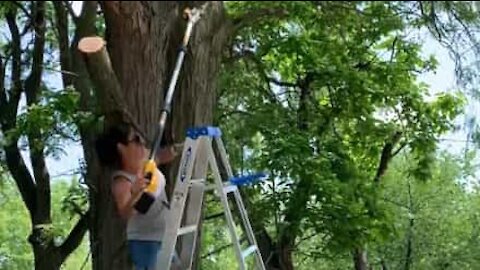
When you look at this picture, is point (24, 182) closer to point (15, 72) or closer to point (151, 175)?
point (15, 72)

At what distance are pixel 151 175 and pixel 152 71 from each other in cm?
89

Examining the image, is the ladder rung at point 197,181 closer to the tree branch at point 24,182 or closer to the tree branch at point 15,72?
the tree branch at point 15,72

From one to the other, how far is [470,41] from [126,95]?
4.89ft

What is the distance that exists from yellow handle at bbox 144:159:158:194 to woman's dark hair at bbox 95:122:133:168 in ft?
0.79

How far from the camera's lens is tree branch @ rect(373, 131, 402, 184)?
610 centimetres

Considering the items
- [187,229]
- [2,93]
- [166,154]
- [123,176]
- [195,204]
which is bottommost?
[187,229]

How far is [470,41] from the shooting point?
3844 millimetres

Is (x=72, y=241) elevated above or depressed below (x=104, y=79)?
below

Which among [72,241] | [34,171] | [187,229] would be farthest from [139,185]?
[34,171]

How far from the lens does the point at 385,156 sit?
6516 millimetres

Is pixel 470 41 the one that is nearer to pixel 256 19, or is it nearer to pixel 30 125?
pixel 256 19

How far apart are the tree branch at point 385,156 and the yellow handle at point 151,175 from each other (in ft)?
10.4

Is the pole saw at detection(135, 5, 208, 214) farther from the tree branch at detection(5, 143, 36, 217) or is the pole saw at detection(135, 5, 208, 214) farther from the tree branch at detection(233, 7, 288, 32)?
the tree branch at detection(5, 143, 36, 217)

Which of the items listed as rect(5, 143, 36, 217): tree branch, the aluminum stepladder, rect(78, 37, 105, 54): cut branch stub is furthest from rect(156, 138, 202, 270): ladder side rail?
rect(5, 143, 36, 217): tree branch
